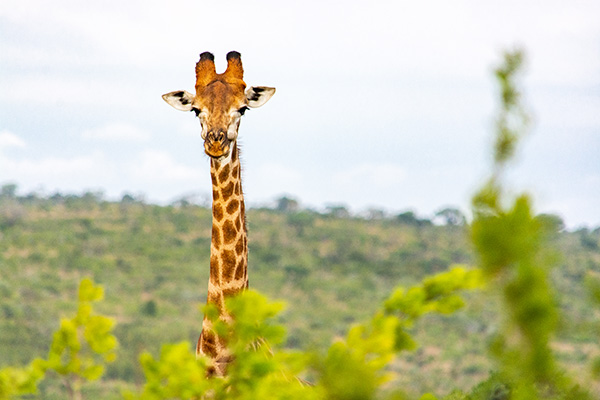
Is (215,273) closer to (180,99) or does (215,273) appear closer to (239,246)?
(239,246)

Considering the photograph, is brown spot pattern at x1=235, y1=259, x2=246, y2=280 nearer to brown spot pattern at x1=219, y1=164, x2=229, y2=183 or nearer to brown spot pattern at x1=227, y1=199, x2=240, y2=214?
brown spot pattern at x1=227, y1=199, x2=240, y2=214

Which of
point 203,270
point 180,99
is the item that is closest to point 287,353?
point 180,99

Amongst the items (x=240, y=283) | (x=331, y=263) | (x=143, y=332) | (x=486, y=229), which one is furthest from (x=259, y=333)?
(x=331, y=263)

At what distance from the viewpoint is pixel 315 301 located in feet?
135

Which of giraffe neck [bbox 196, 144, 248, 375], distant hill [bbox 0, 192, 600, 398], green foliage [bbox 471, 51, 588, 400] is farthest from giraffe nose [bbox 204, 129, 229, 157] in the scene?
distant hill [bbox 0, 192, 600, 398]

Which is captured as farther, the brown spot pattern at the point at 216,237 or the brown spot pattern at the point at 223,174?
the brown spot pattern at the point at 223,174

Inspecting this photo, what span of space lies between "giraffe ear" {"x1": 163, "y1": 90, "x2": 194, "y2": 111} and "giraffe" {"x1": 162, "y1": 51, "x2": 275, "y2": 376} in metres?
0.02

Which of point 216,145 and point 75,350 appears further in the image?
point 216,145

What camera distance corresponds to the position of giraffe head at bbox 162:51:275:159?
5953 mm

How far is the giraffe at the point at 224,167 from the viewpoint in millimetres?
5816

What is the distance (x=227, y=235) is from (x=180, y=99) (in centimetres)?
132

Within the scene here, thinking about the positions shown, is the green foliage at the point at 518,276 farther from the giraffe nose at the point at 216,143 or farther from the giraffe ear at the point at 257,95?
the giraffe ear at the point at 257,95

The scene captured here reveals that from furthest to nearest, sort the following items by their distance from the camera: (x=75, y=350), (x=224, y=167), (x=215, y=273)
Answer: (x=224, y=167) → (x=215, y=273) → (x=75, y=350)

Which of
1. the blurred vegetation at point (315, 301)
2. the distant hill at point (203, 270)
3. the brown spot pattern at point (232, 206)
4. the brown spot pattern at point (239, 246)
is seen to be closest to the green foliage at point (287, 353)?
the blurred vegetation at point (315, 301)
